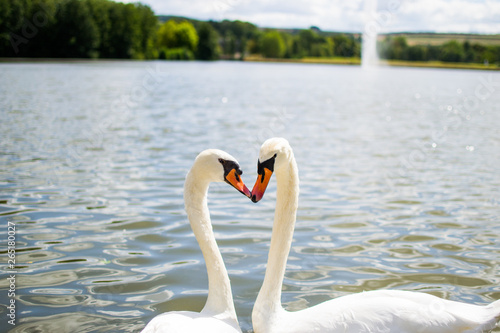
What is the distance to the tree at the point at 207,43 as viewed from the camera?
130 meters

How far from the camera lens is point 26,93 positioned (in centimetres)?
2881

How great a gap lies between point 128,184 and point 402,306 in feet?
23.7

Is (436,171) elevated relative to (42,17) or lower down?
lower down

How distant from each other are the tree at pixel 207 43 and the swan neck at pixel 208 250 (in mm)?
129866

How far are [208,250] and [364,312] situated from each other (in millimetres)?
1385

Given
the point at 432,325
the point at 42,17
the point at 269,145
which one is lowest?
the point at 432,325

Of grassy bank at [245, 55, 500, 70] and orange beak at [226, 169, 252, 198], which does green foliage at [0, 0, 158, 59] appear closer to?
grassy bank at [245, 55, 500, 70]

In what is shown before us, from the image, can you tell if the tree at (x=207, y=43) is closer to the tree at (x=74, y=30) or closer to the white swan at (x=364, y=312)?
the tree at (x=74, y=30)

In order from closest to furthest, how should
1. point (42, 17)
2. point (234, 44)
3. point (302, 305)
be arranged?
point (302, 305), point (42, 17), point (234, 44)

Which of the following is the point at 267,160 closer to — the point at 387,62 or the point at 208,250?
the point at 208,250

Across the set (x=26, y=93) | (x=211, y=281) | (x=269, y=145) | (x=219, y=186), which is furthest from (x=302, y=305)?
(x=26, y=93)

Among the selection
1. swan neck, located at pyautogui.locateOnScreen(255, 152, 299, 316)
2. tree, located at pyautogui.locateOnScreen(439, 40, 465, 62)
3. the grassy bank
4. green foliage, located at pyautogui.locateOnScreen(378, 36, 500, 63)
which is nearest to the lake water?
swan neck, located at pyautogui.locateOnScreen(255, 152, 299, 316)

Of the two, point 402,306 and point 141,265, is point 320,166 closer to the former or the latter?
point 141,265

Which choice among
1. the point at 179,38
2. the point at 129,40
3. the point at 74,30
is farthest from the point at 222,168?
the point at 179,38
